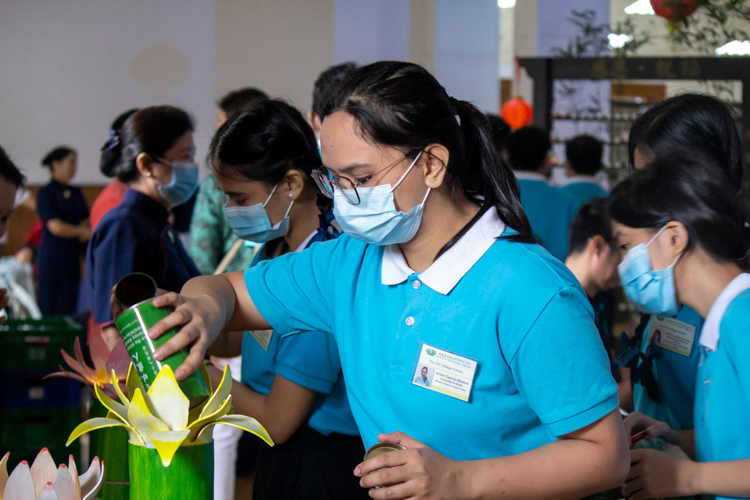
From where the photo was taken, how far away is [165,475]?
0.87m

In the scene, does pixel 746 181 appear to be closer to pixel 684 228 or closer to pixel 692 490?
pixel 684 228

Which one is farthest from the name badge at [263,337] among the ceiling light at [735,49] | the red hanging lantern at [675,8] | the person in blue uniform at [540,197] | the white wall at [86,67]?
the white wall at [86,67]

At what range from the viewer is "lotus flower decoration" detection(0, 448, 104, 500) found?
0.86 meters

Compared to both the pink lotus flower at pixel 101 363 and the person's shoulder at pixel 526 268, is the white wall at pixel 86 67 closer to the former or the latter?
the pink lotus flower at pixel 101 363

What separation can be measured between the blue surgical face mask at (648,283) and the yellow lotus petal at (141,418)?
1012 millimetres

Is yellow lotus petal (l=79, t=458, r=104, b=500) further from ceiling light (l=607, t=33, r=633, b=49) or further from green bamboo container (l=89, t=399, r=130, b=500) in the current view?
ceiling light (l=607, t=33, r=633, b=49)

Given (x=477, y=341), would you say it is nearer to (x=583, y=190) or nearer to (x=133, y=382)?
(x=133, y=382)

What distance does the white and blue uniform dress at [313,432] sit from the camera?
4.49 ft

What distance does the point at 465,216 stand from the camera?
1.15m

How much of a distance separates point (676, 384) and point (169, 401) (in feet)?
3.68

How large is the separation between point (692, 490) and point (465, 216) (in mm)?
648

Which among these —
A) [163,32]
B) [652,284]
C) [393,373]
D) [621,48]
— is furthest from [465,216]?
[163,32]

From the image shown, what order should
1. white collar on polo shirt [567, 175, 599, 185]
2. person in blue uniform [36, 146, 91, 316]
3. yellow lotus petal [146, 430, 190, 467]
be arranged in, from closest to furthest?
yellow lotus petal [146, 430, 190, 467] < white collar on polo shirt [567, 175, 599, 185] < person in blue uniform [36, 146, 91, 316]

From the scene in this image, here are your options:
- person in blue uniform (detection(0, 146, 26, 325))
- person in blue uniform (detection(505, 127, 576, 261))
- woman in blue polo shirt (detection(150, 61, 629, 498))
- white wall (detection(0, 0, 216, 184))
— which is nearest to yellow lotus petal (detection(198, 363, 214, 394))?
woman in blue polo shirt (detection(150, 61, 629, 498))
